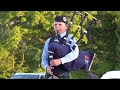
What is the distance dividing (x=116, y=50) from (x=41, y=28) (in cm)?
151

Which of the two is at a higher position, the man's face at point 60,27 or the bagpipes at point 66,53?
the man's face at point 60,27

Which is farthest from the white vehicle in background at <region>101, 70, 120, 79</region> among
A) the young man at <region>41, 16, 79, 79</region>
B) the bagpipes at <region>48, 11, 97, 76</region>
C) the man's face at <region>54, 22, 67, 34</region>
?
the man's face at <region>54, 22, 67, 34</region>

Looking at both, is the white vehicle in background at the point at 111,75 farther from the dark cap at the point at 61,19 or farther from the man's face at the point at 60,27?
the dark cap at the point at 61,19

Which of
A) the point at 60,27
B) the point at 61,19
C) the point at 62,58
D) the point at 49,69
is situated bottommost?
the point at 49,69

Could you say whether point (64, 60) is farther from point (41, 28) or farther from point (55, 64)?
point (41, 28)

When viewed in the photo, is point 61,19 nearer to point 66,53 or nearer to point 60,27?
point 60,27

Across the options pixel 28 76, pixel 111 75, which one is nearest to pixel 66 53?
pixel 28 76

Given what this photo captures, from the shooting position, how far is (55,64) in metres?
10.0

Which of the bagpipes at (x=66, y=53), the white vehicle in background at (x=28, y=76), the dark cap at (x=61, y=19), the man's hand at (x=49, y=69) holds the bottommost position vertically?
A: the white vehicle in background at (x=28, y=76)

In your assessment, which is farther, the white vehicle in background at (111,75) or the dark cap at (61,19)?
the dark cap at (61,19)

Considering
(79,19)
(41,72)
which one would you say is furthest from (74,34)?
(41,72)

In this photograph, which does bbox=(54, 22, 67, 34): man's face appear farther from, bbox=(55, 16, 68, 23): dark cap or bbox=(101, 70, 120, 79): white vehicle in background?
bbox=(101, 70, 120, 79): white vehicle in background

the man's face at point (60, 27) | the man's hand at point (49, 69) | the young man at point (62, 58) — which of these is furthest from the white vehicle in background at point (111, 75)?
the man's face at point (60, 27)
